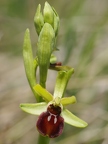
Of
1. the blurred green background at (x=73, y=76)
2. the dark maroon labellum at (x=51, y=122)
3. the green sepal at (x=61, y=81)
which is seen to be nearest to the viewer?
the dark maroon labellum at (x=51, y=122)

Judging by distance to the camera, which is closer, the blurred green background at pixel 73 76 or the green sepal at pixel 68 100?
the green sepal at pixel 68 100

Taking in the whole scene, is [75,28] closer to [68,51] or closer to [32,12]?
[68,51]

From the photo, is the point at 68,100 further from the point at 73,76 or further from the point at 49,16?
the point at 73,76

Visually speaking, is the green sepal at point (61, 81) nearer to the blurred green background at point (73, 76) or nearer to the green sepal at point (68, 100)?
the green sepal at point (68, 100)

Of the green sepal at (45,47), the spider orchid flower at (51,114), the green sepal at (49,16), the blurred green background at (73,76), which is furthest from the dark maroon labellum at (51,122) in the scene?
the blurred green background at (73,76)

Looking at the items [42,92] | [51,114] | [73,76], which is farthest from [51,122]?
[73,76]

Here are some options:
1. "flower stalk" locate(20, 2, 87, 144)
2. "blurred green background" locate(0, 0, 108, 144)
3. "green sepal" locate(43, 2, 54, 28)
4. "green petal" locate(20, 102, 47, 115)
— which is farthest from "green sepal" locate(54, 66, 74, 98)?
"blurred green background" locate(0, 0, 108, 144)

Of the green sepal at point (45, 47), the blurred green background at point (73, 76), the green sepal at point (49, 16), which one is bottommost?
the blurred green background at point (73, 76)

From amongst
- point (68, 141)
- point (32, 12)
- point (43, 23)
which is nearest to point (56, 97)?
point (43, 23)

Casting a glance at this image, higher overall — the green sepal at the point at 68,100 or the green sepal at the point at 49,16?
the green sepal at the point at 49,16
